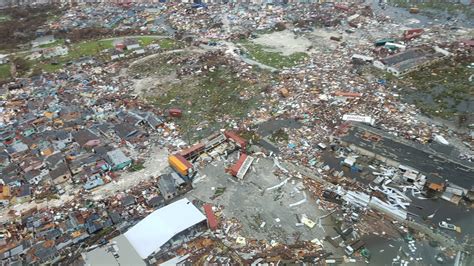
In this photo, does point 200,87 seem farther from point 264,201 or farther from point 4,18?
point 4,18

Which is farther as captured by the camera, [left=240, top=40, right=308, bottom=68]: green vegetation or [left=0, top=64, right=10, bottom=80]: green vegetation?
[left=0, top=64, right=10, bottom=80]: green vegetation

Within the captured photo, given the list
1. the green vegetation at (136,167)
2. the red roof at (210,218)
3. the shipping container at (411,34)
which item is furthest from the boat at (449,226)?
the shipping container at (411,34)

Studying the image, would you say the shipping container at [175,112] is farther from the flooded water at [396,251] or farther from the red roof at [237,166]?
the flooded water at [396,251]

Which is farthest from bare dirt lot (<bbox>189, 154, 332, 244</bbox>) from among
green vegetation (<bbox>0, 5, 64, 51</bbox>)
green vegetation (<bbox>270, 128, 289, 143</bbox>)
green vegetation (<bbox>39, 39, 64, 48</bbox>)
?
green vegetation (<bbox>0, 5, 64, 51</bbox>)

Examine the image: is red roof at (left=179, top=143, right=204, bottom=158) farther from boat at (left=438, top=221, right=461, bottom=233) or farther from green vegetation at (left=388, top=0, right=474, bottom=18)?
green vegetation at (left=388, top=0, right=474, bottom=18)


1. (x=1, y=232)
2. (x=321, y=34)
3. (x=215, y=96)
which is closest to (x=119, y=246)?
(x=1, y=232)

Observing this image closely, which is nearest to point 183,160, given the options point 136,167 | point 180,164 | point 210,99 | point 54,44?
point 180,164
